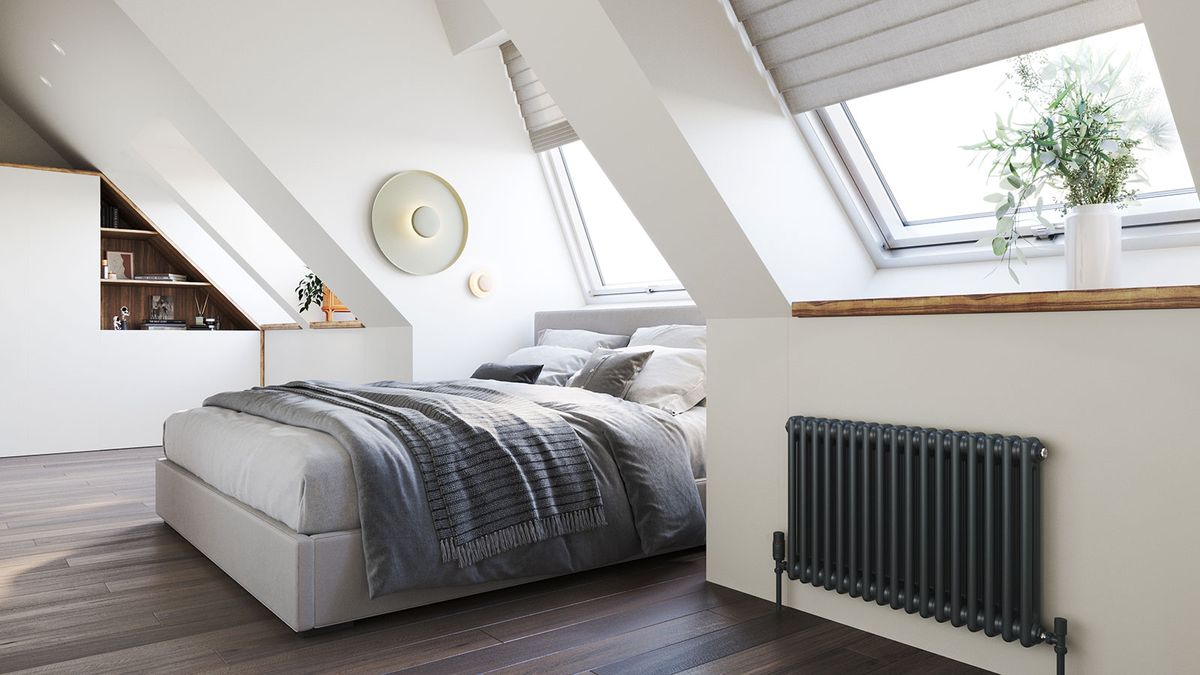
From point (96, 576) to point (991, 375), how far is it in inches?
116

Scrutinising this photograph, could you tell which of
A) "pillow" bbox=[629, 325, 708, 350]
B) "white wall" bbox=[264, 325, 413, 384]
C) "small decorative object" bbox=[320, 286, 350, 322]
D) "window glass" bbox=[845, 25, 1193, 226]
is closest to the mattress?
"pillow" bbox=[629, 325, 708, 350]

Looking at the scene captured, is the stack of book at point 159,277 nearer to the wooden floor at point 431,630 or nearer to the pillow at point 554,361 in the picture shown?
the pillow at point 554,361

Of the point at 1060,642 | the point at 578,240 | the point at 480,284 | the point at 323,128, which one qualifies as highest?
the point at 323,128

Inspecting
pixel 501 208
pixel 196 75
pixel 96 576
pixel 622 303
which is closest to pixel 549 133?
pixel 501 208

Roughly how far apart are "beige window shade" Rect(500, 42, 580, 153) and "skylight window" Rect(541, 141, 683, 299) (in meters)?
0.10

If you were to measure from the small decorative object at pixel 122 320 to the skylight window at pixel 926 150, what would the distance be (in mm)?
5897

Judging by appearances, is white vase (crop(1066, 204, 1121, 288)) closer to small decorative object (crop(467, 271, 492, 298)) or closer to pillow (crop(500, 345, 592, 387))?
pillow (crop(500, 345, 592, 387))

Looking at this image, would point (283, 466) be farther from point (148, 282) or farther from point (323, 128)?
point (148, 282)

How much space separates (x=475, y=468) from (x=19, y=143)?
6.02 m

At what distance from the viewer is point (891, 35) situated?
97.8 inches

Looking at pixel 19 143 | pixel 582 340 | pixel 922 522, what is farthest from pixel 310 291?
pixel 922 522

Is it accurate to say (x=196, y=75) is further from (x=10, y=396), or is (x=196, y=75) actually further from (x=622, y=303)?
(x=10, y=396)

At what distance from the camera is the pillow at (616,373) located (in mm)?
3881

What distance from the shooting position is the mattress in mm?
2525
